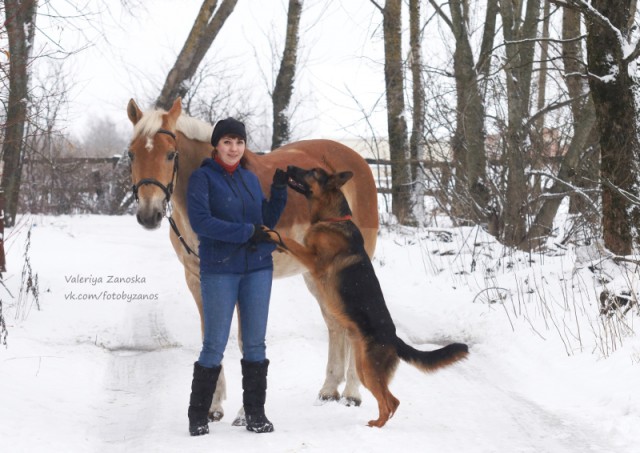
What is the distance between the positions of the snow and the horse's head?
1526 mm

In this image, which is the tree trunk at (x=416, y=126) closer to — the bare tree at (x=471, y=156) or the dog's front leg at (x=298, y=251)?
the bare tree at (x=471, y=156)

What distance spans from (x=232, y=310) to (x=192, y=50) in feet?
41.4

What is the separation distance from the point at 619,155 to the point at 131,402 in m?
5.02

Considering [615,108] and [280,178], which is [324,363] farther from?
[615,108]

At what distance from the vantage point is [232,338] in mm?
8000

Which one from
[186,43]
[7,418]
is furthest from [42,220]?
[7,418]

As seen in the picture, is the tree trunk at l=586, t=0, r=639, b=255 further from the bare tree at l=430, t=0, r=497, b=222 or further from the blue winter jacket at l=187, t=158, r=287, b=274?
the bare tree at l=430, t=0, r=497, b=222

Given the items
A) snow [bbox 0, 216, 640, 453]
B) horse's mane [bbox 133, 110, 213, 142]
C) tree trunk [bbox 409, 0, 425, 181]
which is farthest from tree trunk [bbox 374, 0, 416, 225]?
horse's mane [bbox 133, 110, 213, 142]

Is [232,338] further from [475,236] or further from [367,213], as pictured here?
[475,236]

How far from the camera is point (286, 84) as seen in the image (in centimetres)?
1608

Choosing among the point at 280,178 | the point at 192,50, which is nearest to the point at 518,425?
the point at 280,178

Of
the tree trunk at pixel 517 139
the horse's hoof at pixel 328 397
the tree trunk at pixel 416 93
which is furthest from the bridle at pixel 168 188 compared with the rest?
the tree trunk at pixel 416 93

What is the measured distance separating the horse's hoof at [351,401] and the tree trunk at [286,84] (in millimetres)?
10784

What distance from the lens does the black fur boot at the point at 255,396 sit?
4.83m
